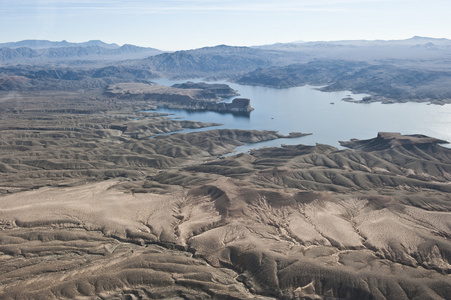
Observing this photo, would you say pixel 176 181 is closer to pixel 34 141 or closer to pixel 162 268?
pixel 162 268

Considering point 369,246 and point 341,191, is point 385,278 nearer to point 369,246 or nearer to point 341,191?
point 369,246

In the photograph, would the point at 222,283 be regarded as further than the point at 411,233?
No

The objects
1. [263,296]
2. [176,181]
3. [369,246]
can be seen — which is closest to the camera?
[263,296]

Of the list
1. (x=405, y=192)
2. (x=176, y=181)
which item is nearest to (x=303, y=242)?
(x=405, y=192)

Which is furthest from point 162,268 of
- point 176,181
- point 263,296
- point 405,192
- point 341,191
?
point 405,192

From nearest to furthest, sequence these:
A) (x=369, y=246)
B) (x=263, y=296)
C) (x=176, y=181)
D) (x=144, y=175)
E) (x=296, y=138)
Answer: (x=263, y=296), (x=369, y=246), (x=176, y=181), (x=144, y=175), (x=296, y=138)

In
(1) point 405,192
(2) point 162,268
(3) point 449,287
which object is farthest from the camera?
(1) point 405,192
